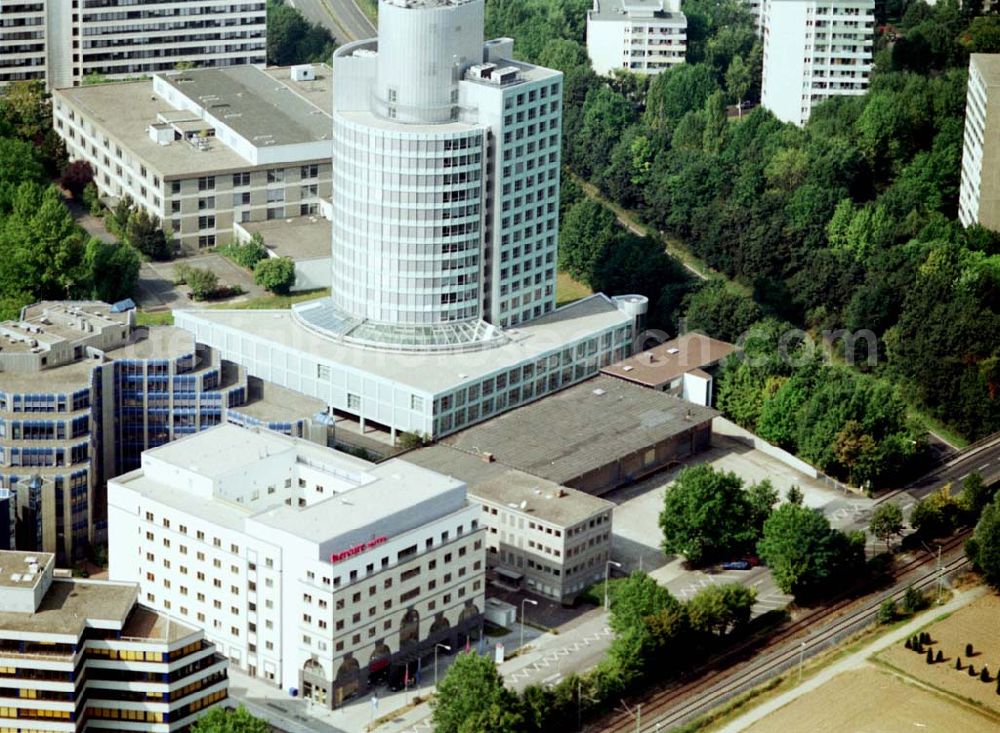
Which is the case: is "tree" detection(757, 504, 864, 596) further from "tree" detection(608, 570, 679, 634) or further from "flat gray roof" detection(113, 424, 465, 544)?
"flat gray roof" detection(113, 424, 465, 544)

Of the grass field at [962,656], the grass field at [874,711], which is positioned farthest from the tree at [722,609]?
the grass field at [962,656]

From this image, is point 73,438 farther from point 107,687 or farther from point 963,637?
point 963,637

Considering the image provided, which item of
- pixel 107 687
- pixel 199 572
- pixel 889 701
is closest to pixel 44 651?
pixel 107 687

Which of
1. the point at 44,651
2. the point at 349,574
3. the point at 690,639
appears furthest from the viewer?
the point at 690,639

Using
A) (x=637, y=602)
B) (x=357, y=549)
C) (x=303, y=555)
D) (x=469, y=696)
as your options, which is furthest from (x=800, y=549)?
(x=303, y=555)

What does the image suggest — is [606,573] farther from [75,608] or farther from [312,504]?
[75,608]

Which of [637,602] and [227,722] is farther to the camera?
[637,602]

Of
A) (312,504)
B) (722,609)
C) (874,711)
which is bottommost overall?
(874,711)
